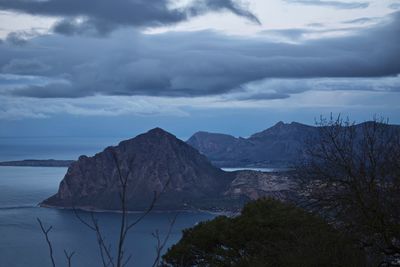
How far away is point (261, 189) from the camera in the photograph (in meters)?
140

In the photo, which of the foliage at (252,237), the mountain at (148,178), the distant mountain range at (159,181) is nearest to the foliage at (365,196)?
the foliage at (252,237)

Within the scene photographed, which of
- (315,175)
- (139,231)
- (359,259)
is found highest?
(315,175)

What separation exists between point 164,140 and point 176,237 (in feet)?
348

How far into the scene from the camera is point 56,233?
92125 millimetres

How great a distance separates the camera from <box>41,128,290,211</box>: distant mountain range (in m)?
142

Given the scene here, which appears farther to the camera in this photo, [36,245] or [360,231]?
[36,245]

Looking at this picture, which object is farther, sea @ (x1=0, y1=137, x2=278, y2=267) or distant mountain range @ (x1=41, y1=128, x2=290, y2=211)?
distant mountain range @ (x1=41, y1=128, x2=290, y2=211)

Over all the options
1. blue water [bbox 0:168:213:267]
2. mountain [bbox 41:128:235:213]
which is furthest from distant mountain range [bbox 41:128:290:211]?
blue water [bbox 0:168:213:267]

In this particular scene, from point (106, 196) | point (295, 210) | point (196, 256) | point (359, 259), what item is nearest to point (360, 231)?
point (359, 259)

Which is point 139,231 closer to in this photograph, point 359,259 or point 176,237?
point 176,237

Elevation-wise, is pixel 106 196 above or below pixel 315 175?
below

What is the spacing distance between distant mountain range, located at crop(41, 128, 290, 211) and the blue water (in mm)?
10503

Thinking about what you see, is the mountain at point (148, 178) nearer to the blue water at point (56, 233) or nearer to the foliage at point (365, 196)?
the blue water at point (56, 233)

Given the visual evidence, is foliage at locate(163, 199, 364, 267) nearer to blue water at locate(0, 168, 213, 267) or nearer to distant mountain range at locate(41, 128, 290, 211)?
blue water at locate(0, 168, 213, 267)
